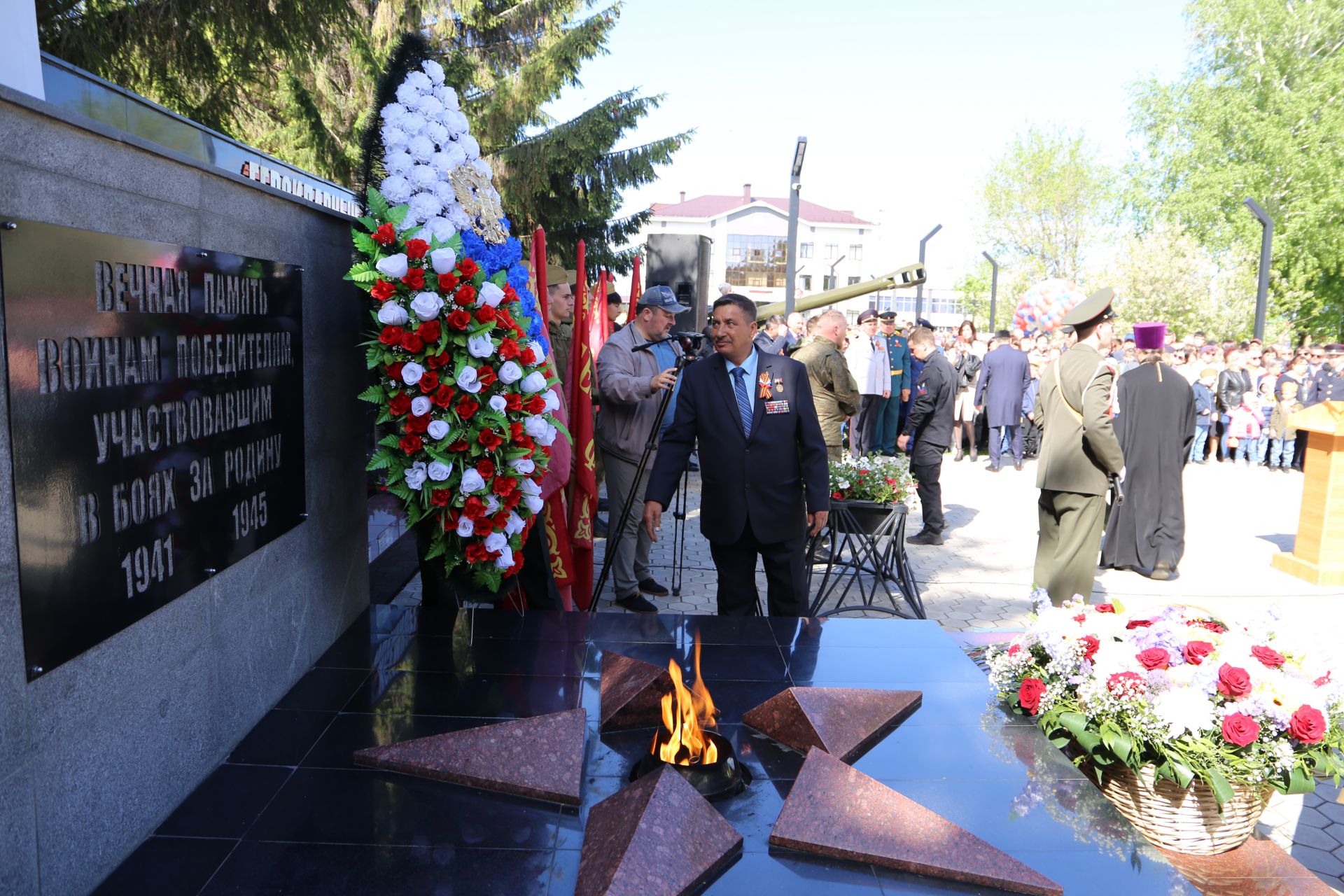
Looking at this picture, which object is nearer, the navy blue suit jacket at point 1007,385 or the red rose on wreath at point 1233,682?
the red rose on wreath at point 1233,682

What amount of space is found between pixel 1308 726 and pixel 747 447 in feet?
8.75

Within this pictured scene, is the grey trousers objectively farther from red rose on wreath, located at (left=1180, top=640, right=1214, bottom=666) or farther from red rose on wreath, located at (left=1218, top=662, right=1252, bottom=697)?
red rose on wreath, located at (left=1218, top=662, right=1252, bottom=697)

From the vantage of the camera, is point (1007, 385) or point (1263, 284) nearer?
point (1007, 385)

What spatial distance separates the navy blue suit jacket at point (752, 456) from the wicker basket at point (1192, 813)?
219cm

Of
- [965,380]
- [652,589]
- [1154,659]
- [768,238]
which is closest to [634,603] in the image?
[652,589]

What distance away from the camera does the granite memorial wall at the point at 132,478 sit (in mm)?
2043

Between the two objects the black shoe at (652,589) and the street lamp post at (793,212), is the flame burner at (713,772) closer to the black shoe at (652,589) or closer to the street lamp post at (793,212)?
the black shoe at (652,589)

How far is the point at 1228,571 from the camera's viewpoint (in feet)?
27.9

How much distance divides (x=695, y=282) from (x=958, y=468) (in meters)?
5.35

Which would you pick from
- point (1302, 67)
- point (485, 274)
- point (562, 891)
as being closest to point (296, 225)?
point (485, 274)

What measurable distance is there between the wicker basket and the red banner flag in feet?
12.1

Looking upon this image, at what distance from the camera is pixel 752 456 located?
4.96m

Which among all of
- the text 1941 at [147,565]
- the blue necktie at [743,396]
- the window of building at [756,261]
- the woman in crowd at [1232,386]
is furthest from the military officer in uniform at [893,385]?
the window of building at [756,261]

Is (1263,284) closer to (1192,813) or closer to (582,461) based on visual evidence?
(582,461)
